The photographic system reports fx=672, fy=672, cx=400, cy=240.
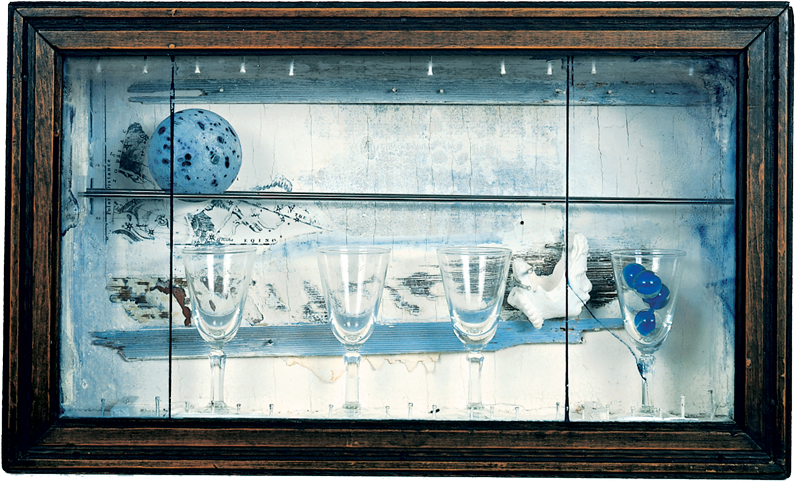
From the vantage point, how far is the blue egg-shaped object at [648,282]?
0.70 metres

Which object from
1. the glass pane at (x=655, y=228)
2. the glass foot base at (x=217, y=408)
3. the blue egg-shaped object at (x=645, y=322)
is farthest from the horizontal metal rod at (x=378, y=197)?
the glass foot base at (x=217, y=408)

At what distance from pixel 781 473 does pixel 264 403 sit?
53cm

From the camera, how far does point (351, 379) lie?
0.74 m

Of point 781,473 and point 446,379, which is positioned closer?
point 781,473

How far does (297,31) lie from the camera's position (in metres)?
0.66

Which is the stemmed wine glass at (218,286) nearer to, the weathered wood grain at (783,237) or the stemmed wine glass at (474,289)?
the stemmed wine glass at (474,289)

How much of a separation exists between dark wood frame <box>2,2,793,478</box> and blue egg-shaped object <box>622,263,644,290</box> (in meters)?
0.10

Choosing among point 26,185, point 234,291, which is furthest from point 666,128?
point 26,185

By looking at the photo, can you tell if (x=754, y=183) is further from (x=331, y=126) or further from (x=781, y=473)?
(x=331, y=126)

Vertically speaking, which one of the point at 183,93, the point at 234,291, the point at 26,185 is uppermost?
the point at 183,93

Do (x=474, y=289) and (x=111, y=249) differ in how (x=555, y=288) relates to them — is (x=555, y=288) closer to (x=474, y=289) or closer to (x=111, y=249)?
(x=474, y=289)

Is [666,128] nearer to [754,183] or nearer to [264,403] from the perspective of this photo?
[754,183]

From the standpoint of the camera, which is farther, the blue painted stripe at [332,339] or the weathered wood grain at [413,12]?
the blue painted stripe at [332,339]

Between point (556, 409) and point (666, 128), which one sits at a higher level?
point (666, 128)
